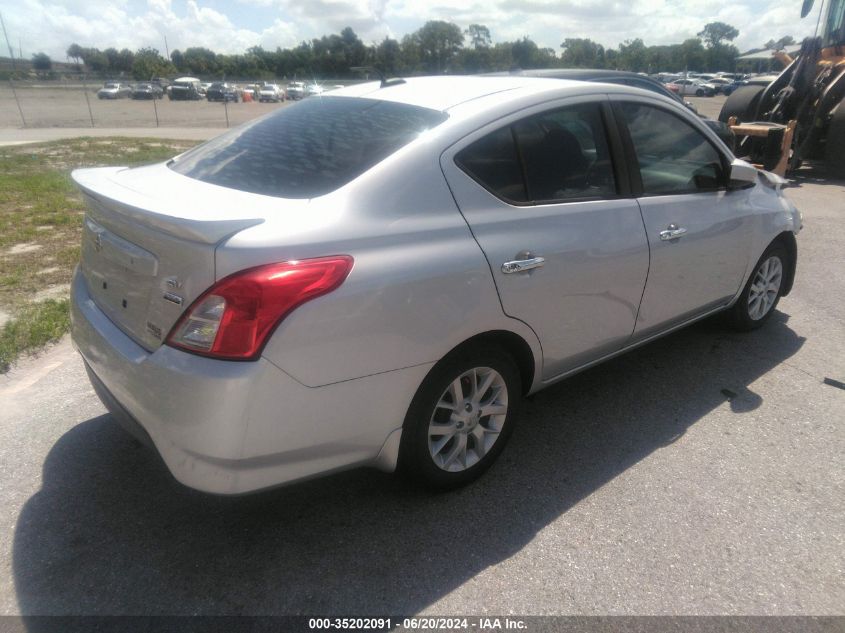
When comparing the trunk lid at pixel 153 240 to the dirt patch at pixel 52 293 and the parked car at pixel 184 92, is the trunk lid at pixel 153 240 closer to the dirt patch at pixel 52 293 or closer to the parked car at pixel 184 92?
the dirt patch at pixel 52 293

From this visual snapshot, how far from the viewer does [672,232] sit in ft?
11.2

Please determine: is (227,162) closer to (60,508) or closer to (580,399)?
(60,508)

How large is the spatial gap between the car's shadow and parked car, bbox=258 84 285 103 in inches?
1892

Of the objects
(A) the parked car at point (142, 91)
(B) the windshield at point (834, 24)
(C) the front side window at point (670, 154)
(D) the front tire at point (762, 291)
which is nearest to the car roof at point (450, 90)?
(C) the front side window at point (670, 154)

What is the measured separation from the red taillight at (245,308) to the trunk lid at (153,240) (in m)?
0.07

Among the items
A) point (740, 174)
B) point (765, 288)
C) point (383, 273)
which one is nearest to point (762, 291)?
point (765, 288)

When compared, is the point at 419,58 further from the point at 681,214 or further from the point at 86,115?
the point at 681,214

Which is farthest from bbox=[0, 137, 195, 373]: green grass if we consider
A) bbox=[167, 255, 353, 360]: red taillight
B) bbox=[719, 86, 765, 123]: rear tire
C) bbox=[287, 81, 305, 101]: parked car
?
bbox=[287, 81, 305, 101]: parked car

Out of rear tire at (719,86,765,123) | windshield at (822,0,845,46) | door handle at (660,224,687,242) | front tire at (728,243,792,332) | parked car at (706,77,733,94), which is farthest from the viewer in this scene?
parked car at (706,77,733,94)

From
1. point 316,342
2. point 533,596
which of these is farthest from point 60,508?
point 533,596

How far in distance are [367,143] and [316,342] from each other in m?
0.99

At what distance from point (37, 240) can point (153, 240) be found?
531cm

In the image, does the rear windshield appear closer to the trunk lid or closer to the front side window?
the trunk lid

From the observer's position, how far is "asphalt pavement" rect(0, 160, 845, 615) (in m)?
2.31
